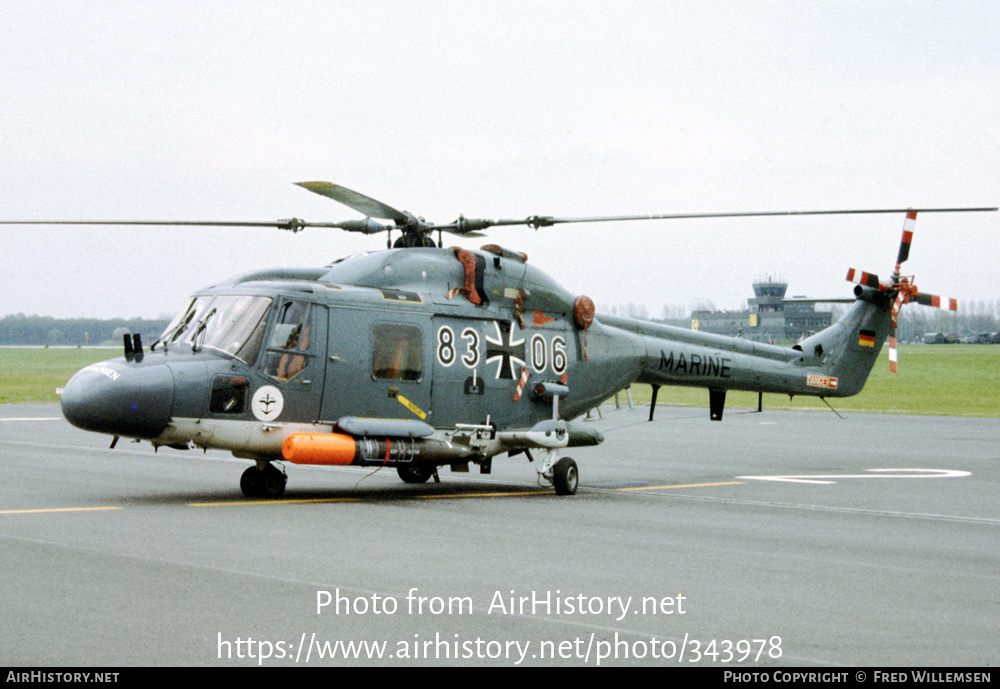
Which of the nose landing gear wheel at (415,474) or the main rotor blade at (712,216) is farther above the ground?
the main rotor blade at (712,216)

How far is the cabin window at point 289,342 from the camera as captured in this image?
1430 centimetres

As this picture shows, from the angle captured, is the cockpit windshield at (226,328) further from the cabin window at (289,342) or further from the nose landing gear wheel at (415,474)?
the nose landing gear wheel at (415,474)

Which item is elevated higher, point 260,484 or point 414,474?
point 260,484

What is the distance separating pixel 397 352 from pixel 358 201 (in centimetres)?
225

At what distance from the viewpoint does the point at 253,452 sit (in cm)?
1424

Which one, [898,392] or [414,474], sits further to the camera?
[898,392]

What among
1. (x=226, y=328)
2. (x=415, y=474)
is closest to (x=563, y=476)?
(x=415, y=474)

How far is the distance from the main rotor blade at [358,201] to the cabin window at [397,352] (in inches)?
67.3

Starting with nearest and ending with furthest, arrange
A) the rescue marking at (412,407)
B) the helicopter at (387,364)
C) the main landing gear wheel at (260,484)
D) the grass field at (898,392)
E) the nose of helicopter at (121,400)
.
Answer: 1. the nose of helicopter at (121,400)
2. the helicopter at (387,364)
3. the main landing gear wheel at (260,484)
4. the rescue marking at (412,407)
5. the grass field at (898,392)

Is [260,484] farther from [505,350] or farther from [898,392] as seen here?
[898,392]

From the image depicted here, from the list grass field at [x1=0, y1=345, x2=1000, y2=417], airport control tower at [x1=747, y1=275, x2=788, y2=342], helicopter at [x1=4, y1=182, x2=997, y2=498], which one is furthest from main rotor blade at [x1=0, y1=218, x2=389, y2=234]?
grass field at [x1=0, y1=345, x2=1000, y2=417]

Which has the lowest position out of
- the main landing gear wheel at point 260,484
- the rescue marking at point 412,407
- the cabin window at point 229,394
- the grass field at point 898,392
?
the grass field at point 898,392

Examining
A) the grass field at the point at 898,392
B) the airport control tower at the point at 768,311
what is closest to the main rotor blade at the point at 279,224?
the airport control tower at the point at 768,311

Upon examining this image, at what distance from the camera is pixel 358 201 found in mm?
15023
